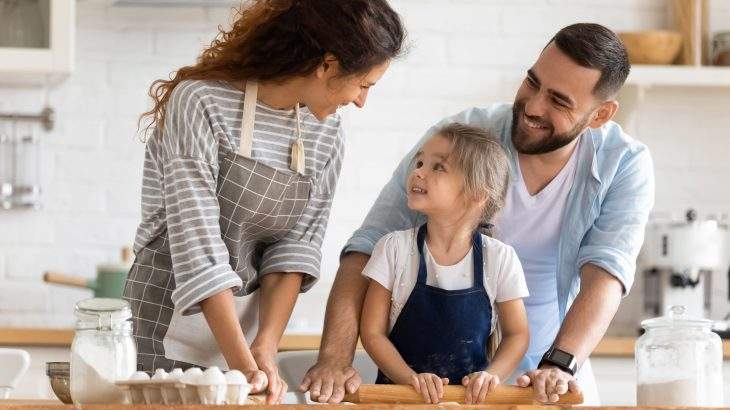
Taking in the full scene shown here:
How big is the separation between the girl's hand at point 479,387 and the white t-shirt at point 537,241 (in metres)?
0.62

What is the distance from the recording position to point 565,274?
93.0 inches

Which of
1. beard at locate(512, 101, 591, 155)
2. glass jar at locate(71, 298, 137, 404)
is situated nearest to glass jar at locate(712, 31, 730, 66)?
beard at locate(512, 101, 591, 155)

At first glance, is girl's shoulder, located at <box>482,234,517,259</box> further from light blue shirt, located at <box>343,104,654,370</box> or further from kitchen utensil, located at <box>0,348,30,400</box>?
kitchen utensil, located at <box>0,348,30,400</box>

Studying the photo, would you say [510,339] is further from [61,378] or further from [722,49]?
[722,49]

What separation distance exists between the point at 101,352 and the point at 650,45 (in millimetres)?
2982

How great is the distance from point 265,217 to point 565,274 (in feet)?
2.11

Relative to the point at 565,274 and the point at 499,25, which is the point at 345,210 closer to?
the point at 499,25

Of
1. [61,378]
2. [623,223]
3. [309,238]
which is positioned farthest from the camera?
[623,223]

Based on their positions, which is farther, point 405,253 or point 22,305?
point 22,305

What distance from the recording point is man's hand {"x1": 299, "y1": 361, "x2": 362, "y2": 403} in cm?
190

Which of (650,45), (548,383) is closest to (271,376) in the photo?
(548,383)

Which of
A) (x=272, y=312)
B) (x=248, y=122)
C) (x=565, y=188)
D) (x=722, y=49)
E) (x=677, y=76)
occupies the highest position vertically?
(x=722, y=49)

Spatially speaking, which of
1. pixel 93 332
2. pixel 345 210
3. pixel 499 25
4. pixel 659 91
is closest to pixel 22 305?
pixel 345 210

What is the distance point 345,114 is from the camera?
4.32 meters
